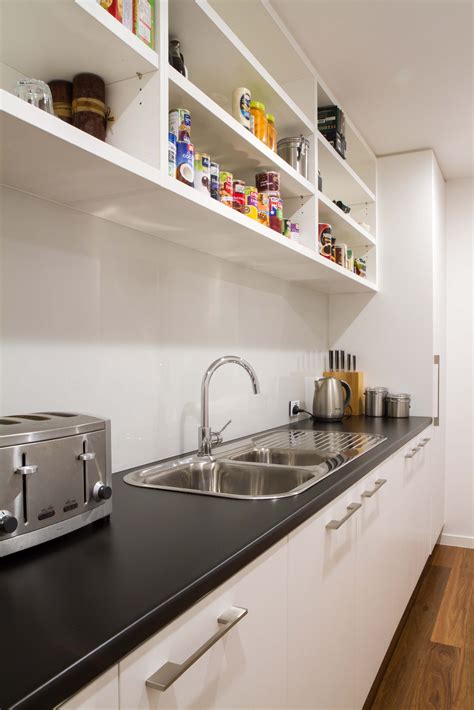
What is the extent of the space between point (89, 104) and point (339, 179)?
5.96 feet

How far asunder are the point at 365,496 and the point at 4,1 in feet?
4.98

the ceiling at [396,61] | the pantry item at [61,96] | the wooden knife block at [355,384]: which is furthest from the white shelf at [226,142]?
the wooden knife block at [355,384]

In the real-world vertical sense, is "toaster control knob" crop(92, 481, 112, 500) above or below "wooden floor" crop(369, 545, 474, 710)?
above

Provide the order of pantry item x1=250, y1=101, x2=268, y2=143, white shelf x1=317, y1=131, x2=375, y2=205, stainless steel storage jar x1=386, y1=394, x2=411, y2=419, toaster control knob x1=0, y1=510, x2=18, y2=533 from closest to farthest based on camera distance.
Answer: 1. toaster control knob x1=0, y1=510, x2=18, y2=533
2. pantry item x1=250, y1=101, x2=268, y2=143
3. white shelf x1=317, y1=131, x2=375, y2=205
4. stainless steel storage jar x1=386, y1=394, x2=411, y2=419

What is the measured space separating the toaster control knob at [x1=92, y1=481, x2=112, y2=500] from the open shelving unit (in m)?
0.63

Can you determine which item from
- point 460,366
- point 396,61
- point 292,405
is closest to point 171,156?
point 396,61

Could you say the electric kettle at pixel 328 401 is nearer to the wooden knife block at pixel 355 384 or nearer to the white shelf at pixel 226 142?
the wooden knife block at pixel 355 384

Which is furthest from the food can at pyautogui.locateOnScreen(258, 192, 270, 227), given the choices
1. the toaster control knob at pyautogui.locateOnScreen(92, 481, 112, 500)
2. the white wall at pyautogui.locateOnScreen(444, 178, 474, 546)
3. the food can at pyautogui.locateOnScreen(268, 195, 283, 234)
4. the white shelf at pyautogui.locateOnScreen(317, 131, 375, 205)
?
the white wall at pyautogui.locateOnScreen(444, 178, 474, 546)

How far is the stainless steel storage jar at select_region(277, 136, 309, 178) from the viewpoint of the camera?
2035 mm

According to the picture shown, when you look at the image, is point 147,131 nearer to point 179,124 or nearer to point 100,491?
point 179,124

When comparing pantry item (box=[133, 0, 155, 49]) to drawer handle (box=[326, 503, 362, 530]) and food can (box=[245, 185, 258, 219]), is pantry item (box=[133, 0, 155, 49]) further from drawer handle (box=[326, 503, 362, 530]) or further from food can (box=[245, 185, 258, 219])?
drawer handle (box=[326, 503, 362, 530])

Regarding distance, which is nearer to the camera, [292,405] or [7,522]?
[7,522]

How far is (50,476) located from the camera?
3.02ft

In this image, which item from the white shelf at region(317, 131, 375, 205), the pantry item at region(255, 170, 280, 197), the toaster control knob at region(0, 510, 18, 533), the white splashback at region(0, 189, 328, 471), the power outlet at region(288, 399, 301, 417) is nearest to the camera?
the toaster control knob at region(0, 510, 18, 533)
